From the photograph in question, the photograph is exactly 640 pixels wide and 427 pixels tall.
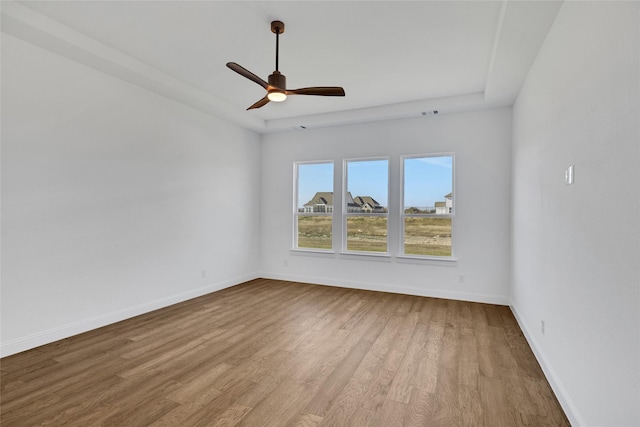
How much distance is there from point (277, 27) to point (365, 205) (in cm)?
338

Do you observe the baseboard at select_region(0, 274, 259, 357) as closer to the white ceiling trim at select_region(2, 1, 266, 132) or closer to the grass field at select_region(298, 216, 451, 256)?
the grass field at select_region(298, 216, 451, 256)

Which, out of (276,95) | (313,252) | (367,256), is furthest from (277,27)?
(313,252)

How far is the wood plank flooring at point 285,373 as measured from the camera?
81.0 inches

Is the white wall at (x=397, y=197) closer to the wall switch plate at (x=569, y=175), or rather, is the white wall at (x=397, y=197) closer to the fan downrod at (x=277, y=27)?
the wall switch plate at (x=569, y=175)

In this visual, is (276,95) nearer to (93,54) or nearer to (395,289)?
(93,54)

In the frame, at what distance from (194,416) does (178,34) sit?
3.31 metres

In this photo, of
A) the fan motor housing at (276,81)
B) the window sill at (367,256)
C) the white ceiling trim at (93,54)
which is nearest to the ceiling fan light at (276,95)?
the fan motor housing at (276,81)

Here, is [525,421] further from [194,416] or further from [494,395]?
[194,416]

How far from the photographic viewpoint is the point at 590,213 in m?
1.79

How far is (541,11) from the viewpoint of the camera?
2449 mm

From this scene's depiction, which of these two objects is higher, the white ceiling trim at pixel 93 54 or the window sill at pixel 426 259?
the white ceiling trim at pixel 93 54

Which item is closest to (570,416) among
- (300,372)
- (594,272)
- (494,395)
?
(494,395)

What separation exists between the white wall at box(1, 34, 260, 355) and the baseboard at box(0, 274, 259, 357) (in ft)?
0.04

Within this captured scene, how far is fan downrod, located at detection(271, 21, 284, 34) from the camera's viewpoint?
2.83 m
